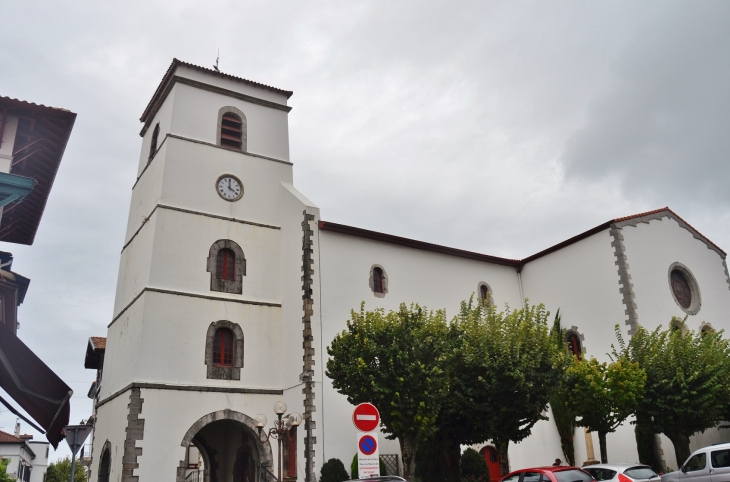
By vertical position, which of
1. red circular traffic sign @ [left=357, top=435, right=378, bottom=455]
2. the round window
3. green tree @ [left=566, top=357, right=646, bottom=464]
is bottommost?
red circular traffic sign @ [left=357, top=435, right=378, bottom=455]

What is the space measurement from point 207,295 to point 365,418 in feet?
44.8

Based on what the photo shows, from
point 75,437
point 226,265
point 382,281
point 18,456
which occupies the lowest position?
point 75,437

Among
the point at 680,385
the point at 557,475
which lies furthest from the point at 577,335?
the point at 557,475

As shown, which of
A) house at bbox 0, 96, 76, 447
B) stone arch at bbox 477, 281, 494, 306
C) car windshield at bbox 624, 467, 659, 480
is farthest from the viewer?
stone arch at bbox 477, 281, 494, 306

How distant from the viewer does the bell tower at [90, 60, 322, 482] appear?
2030 centimetres

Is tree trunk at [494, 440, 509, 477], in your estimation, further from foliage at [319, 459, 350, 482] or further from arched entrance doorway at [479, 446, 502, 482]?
arched entrance doorway at [479, 446, 502, 482]

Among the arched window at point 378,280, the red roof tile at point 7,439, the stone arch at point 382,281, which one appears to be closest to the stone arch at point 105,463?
the stone arch at point 382,281

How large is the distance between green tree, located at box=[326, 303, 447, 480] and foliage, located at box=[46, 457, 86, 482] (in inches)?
2114

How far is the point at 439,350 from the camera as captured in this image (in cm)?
→ 1842

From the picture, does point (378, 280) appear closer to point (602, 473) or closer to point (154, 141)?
point (154, 141)

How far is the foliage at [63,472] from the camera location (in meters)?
62.5

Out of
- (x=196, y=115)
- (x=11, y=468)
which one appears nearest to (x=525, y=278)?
(x=196, y=115)

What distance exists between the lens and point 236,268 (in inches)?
918

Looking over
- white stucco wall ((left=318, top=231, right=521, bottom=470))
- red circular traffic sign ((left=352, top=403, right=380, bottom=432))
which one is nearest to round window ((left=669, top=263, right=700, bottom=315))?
white stucco wall ((left=318, top=231, right=521, bottom=470))
